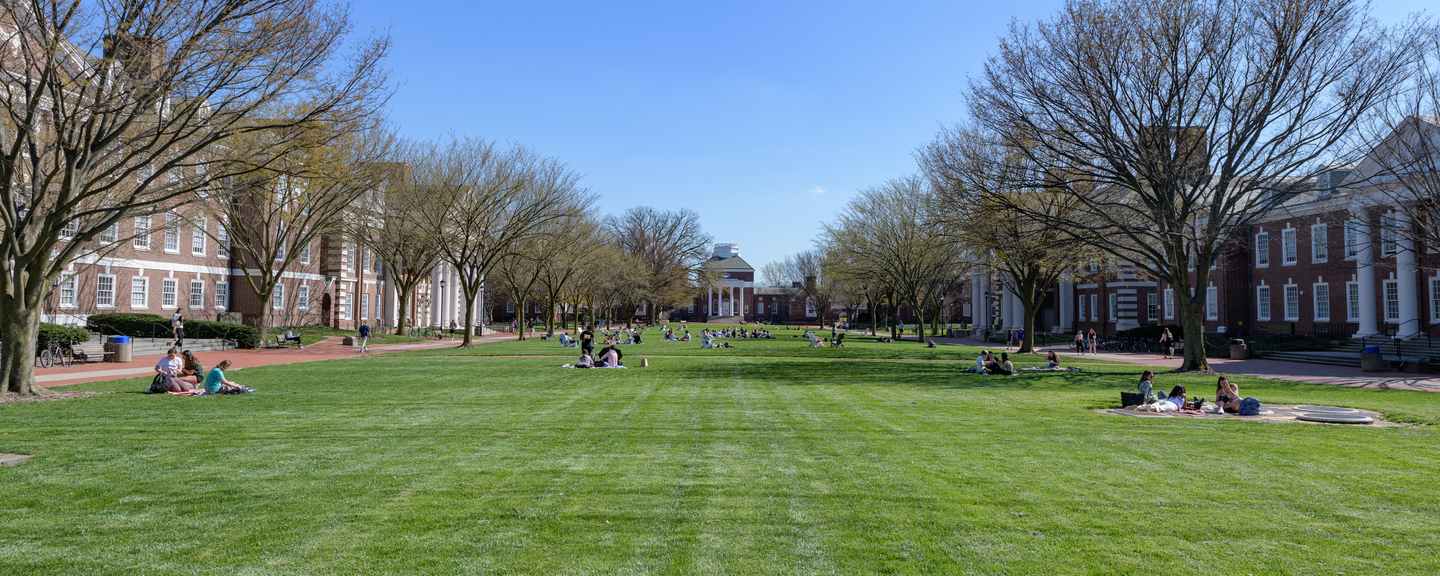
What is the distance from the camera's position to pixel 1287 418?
1271 cm

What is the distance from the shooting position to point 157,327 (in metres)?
33.2

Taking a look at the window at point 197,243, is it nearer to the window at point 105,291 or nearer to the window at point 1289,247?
the window at point 105,291

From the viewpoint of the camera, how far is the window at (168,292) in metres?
38.9

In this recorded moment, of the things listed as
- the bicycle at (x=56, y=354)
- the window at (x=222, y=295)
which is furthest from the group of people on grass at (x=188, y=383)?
the window at (x=222, y=295)

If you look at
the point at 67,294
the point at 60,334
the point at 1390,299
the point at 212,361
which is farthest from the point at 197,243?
the point at 1390,299

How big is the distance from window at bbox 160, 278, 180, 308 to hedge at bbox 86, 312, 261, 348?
14.2 ft

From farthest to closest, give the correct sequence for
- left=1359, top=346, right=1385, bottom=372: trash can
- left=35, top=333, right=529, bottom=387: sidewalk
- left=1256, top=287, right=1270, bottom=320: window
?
left=1256, top=287, right=1270, bottom=320: window < left=1359, top=346, right=1385, bottom=372: trash can < left=35, top=333, right=529, bottom=387: sidewalk

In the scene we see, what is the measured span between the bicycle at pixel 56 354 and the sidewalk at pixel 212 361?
0.44 meters

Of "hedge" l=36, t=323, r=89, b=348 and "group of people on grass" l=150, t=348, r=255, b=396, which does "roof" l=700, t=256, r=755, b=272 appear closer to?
"hedge" l=36, t=323, r=89, b=348

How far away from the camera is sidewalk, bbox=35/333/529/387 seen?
19812 mm

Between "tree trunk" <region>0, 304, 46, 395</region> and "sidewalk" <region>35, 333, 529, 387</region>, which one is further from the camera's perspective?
"sidewalk" <region>35, 333, 529, 387</region>

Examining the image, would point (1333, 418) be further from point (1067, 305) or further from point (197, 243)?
point (1067, 305)

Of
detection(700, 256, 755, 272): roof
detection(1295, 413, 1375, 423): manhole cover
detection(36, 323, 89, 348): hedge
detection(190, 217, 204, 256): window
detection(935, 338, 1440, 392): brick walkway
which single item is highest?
detection(700, 256, 755, 272): roof

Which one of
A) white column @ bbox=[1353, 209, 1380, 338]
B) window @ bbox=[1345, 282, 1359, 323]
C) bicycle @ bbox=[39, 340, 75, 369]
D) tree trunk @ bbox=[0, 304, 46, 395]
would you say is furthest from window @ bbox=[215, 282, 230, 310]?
window @ bbox=[1345, 282, 1359, 323]
